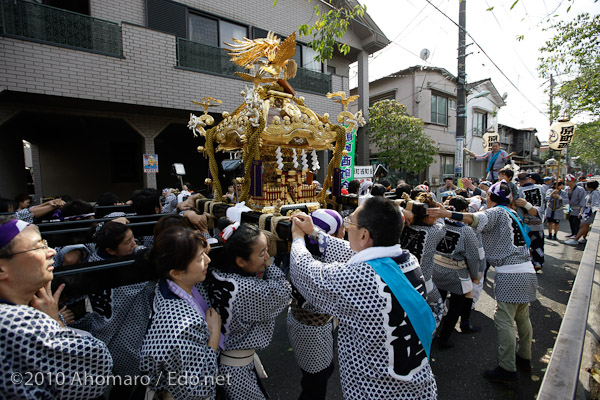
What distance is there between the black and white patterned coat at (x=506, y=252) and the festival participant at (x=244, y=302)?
244 cm

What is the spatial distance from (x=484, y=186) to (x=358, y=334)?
6.74 meters

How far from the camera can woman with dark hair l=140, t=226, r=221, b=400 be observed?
1352mm

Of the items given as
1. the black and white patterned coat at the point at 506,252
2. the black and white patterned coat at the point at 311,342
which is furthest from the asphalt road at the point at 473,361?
the black and white patterned coat at the point at 506,252

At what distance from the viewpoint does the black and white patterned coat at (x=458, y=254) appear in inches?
137

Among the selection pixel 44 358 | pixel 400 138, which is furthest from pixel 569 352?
pixel 400 138

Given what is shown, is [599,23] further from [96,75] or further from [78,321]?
[96,75]

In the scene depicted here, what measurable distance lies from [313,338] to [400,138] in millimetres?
12344

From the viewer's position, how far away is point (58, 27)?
20.6 ft

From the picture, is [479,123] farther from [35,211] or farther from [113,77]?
[35,211]

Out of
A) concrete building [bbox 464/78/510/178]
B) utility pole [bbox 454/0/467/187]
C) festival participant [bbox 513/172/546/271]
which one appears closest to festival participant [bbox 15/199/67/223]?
festival participant [bbox 513/172/546/271]

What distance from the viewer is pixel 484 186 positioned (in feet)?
22.0

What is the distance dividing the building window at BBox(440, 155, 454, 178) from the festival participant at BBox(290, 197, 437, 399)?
17.9 m

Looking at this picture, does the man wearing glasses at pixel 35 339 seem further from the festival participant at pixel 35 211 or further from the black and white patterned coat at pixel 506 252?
the black and white patterned coat at pixel 506 252

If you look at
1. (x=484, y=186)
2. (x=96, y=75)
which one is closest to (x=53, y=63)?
(x=96, y=75)
